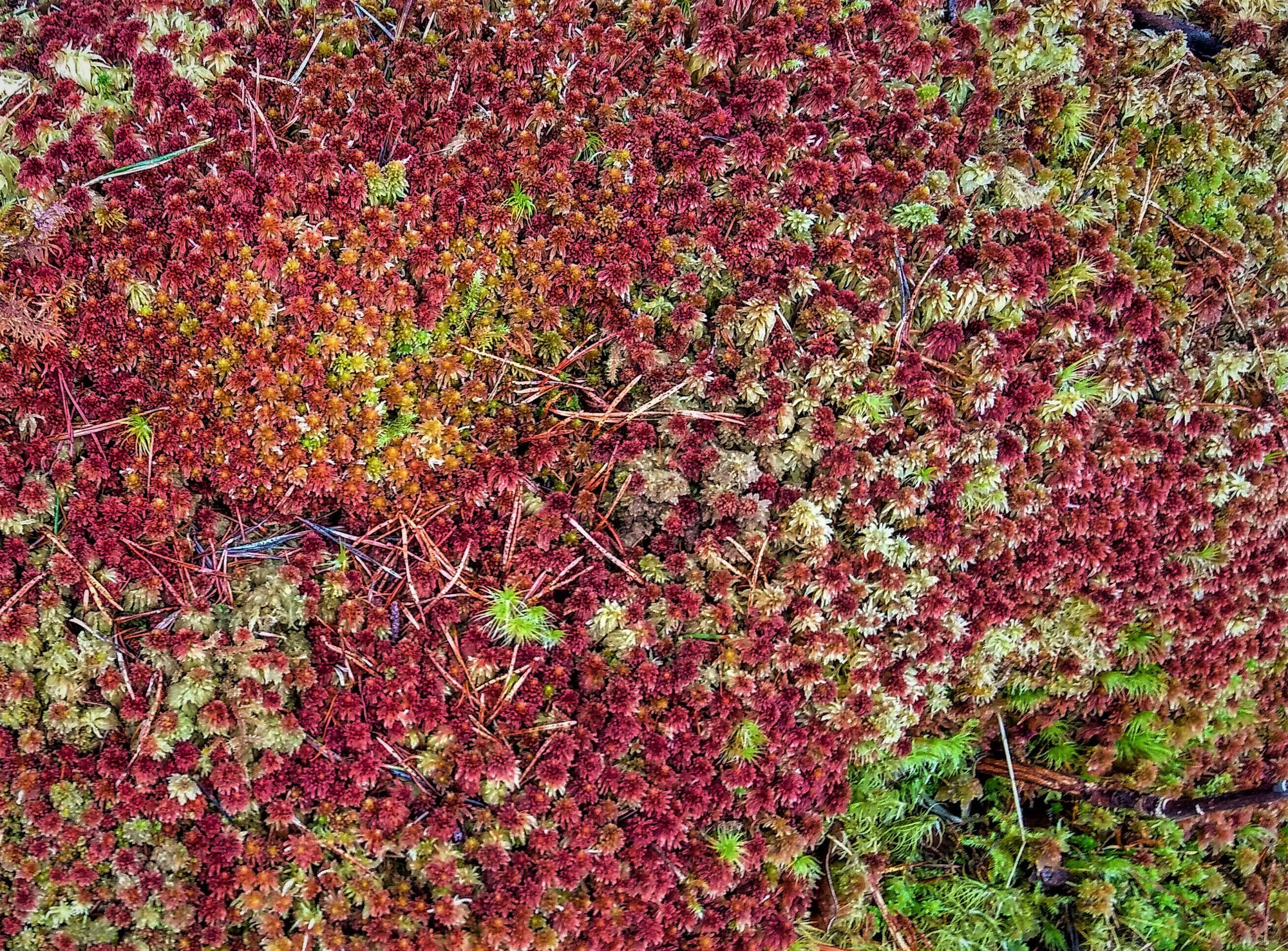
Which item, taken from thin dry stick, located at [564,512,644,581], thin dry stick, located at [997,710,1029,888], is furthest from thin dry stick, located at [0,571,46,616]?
thin dry stick, located at [997,710,1029,888]

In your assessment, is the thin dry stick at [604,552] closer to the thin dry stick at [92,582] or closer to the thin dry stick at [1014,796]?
the thin dry stick at [92,582]

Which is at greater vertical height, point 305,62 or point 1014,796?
point 305,62

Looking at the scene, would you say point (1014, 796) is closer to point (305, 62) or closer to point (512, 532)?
point (512, 532)

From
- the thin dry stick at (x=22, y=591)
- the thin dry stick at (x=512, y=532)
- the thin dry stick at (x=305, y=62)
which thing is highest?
the thin dry stick at (x=305, y=62)

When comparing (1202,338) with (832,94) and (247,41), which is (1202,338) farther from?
(247,41)

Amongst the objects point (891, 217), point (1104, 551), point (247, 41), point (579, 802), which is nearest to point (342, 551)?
point (579, 802)

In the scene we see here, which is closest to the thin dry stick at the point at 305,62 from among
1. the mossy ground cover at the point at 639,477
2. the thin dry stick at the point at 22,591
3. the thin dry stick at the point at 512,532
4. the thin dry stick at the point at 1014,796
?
the mossy ground cover at the point at 639,477

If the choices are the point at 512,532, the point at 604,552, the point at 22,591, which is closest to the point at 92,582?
the point at 22,591

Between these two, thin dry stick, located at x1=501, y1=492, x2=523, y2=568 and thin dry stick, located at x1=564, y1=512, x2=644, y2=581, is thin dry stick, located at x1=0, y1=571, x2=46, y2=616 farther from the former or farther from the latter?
Answer: thin dry stick, located at x1=564, y1=512, x2=644, y2=581

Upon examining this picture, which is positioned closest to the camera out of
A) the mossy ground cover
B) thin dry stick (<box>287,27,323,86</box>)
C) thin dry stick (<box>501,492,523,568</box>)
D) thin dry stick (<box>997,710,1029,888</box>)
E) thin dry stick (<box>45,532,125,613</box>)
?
the mossy ground cover
